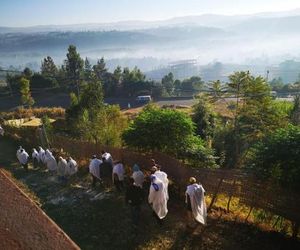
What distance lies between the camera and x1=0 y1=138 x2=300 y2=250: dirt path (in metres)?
8.60

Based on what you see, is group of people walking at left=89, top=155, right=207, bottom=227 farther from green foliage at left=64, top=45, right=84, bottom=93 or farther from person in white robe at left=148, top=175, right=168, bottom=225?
green foliage at left=64, top=45, right=84, bottom=93

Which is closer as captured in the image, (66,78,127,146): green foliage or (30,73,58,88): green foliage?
(66,78,127,146): green foliage

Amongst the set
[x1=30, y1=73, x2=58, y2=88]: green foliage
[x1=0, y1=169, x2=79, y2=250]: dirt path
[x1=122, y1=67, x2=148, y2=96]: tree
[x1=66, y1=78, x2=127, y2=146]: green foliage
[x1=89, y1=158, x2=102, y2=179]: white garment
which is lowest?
[x1=122, y1=67, x2=148, y2=96]: tree

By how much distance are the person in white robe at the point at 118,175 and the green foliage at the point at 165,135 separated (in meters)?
2.36

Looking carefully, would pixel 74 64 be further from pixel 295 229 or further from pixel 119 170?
pixel 295 229

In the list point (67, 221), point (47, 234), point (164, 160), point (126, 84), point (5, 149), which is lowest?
point (126, 84)

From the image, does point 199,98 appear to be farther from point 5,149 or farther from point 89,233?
point 89,233

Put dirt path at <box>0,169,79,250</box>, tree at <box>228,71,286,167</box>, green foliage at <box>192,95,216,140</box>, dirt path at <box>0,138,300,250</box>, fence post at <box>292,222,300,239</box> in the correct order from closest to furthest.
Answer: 1. dirt path at <box>0,169,79,250</box>
2. fence post at <box>292,222,300,239</box>
3. dirt path at <box>0,138,300,250</box>
4. tree at <box>228,71,286,167</box>
5. green foliage at <box>192,95,216,140</box>

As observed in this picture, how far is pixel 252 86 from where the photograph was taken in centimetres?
2542

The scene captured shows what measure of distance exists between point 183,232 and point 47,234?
703 cm

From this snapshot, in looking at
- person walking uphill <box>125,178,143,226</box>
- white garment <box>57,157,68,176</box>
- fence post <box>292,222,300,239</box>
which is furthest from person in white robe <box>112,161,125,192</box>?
fence post <box>292,222,300,239</box>

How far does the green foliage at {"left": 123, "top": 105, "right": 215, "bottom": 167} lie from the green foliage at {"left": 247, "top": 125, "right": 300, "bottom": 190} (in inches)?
164

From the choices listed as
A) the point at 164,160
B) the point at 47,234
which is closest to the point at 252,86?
the point at 164,160

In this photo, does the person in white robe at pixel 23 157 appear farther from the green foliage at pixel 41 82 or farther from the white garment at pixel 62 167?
the green foliage at pixel 41 82
